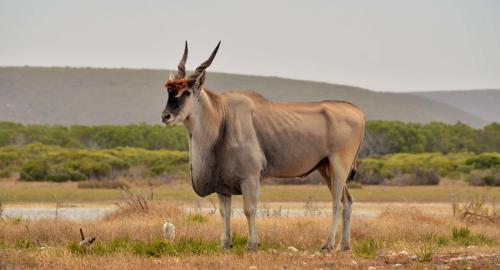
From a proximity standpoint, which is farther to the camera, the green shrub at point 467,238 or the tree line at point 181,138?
the tree line at point 181,138

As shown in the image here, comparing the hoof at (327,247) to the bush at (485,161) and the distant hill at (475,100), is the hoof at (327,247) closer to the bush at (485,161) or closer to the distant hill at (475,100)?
the bush at (485,161)

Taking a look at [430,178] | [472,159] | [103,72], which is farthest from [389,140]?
[103,72]

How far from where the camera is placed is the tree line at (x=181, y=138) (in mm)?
67312

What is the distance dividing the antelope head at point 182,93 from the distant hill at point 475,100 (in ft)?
512

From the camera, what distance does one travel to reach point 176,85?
13.8 meters

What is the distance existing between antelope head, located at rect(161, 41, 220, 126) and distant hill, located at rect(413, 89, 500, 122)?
512ft

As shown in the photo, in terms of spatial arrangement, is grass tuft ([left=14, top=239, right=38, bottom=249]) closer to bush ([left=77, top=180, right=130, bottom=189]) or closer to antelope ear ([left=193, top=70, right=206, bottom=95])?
antelope ear ([left=193, top=70, right=206, bottom=95])

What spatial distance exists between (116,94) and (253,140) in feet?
396

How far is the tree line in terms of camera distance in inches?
2650

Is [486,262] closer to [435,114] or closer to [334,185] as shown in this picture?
[334,185]

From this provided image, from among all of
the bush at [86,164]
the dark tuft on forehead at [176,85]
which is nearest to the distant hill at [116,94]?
the bush at [86,164]

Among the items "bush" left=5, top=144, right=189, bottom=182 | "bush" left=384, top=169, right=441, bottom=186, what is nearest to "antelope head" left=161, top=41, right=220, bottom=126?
"bush" left=5, top=144, right=189, bottom=182

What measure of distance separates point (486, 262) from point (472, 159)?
134ft

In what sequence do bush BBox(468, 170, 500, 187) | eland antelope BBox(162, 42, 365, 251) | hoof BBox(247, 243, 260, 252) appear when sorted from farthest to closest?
bush BBox(468, 170, 500, 187), hoof BBox(247, 243, 260, 252), eland antelope BBox(162, 42, 365, 251)
